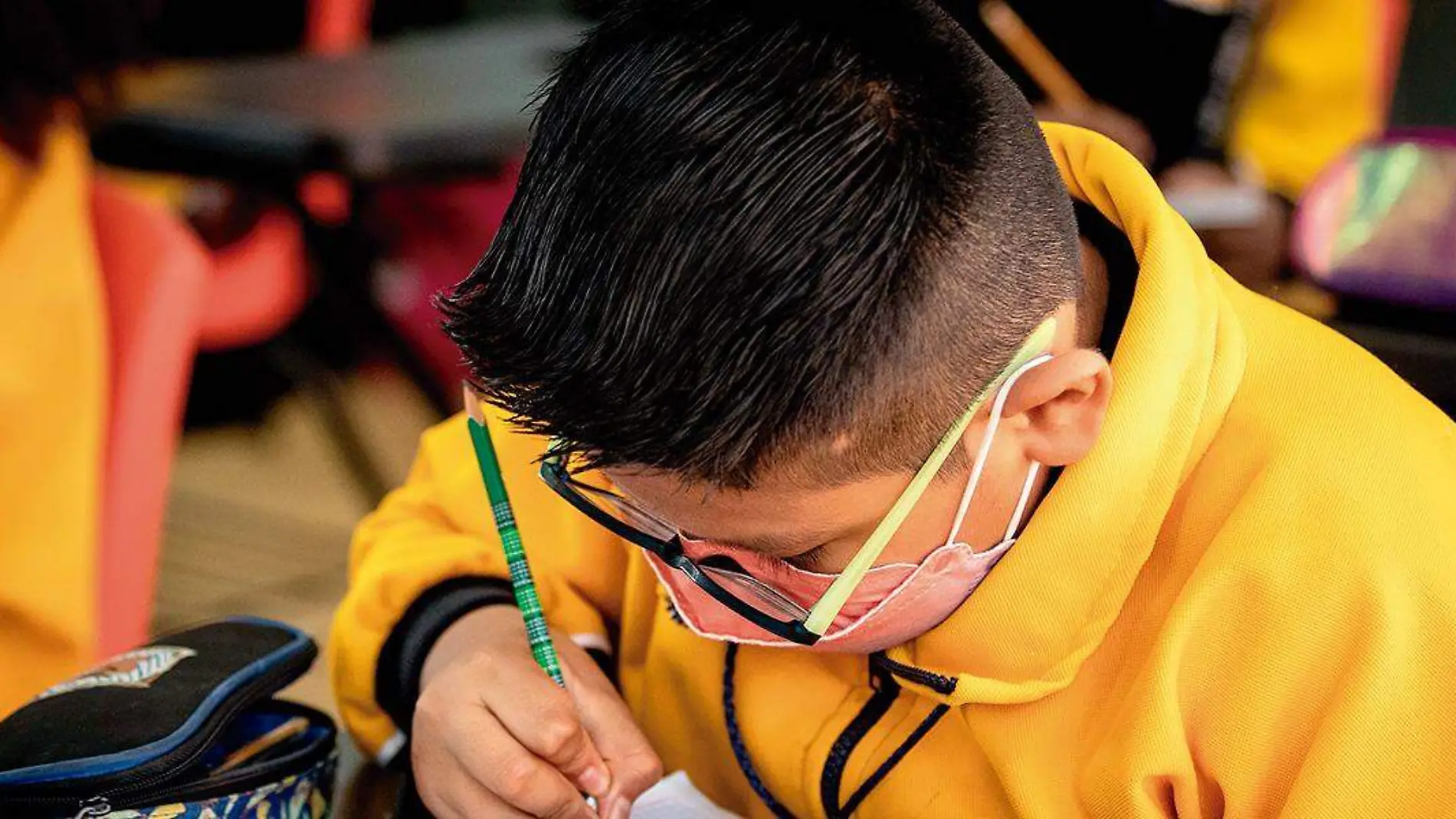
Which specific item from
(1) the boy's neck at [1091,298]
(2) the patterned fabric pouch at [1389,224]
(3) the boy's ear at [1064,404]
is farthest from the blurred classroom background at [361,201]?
(3) the boy's ear at [1064,404]

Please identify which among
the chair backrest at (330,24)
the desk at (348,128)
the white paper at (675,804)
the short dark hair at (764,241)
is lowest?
the white paper at (675,804)

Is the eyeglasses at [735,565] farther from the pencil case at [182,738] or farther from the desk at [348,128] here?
the desk at [348,128]

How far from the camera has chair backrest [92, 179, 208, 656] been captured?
1.41 meters

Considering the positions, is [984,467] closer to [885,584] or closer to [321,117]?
[885,584]

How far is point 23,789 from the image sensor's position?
2.42 feet

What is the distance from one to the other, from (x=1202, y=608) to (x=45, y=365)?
1048mm

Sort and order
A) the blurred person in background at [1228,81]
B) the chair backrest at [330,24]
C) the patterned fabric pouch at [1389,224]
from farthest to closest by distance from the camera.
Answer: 1. the chair backrest at [330,24]
2. the blurred person in background at [1228,81]
3. the patterned fabric pouch at [1389,224]

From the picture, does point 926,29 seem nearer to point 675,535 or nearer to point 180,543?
point 675,535

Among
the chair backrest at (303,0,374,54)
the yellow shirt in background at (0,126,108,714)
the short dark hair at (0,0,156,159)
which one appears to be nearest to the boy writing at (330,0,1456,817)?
the yellow shirt in background at (0,126,108,714)

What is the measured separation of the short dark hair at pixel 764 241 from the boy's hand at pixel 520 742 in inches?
6.7

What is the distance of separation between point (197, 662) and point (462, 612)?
0.15 metres

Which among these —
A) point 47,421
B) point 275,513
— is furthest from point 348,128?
point 275,513

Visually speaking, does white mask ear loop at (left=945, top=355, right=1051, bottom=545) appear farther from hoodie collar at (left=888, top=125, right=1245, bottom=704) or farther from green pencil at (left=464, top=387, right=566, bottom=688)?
green pencil at (left=464, top=387, right=566, bottom=688)

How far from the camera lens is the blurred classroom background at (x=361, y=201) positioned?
1.20m
